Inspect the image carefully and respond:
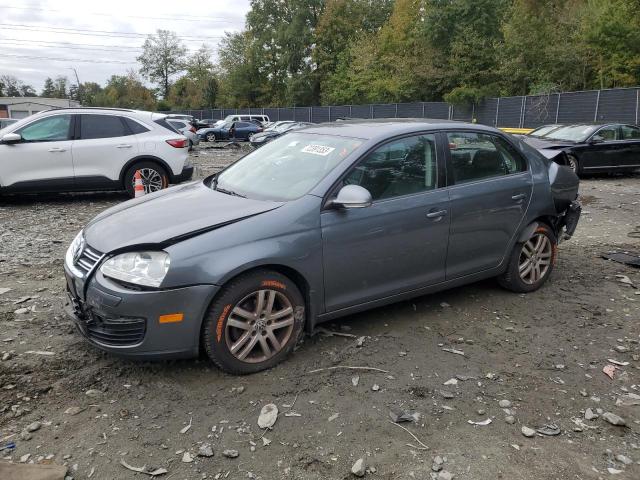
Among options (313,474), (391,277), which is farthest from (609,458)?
(391,277)

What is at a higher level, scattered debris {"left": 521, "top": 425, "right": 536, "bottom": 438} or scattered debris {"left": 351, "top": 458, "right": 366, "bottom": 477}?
scattered debris {"left": 521, "top": 425, "right": 536, "bottom": 438}

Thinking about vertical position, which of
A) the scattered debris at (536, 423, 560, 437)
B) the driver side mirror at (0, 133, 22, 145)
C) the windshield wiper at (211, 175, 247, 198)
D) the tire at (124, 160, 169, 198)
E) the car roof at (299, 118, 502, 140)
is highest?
the car roof at (299, 118, 502, 140)

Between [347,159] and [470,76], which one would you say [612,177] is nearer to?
[347,159]

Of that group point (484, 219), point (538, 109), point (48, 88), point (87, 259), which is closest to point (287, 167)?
point (87, 259)

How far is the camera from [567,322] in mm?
4520

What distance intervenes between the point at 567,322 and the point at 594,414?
4.64 ft

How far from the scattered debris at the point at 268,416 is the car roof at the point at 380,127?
2093 mm

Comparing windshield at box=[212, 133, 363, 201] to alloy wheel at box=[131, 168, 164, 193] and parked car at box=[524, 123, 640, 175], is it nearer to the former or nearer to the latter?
alloy wheel at box=[131, 168, 164, 193]

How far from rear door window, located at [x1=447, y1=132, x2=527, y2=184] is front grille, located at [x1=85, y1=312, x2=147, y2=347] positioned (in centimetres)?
267

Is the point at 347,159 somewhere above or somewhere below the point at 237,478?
above

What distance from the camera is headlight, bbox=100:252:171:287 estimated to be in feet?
10.6

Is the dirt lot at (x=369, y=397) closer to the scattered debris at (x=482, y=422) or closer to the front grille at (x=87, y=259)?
the scattered debris at (x=482, y=422)

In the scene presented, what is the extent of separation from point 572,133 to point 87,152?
11.3 m

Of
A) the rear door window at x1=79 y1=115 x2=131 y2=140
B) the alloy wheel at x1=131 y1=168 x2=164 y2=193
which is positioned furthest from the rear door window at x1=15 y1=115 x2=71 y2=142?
the alloy wheel at x1=131 y1=168 x2=164 y2=193
